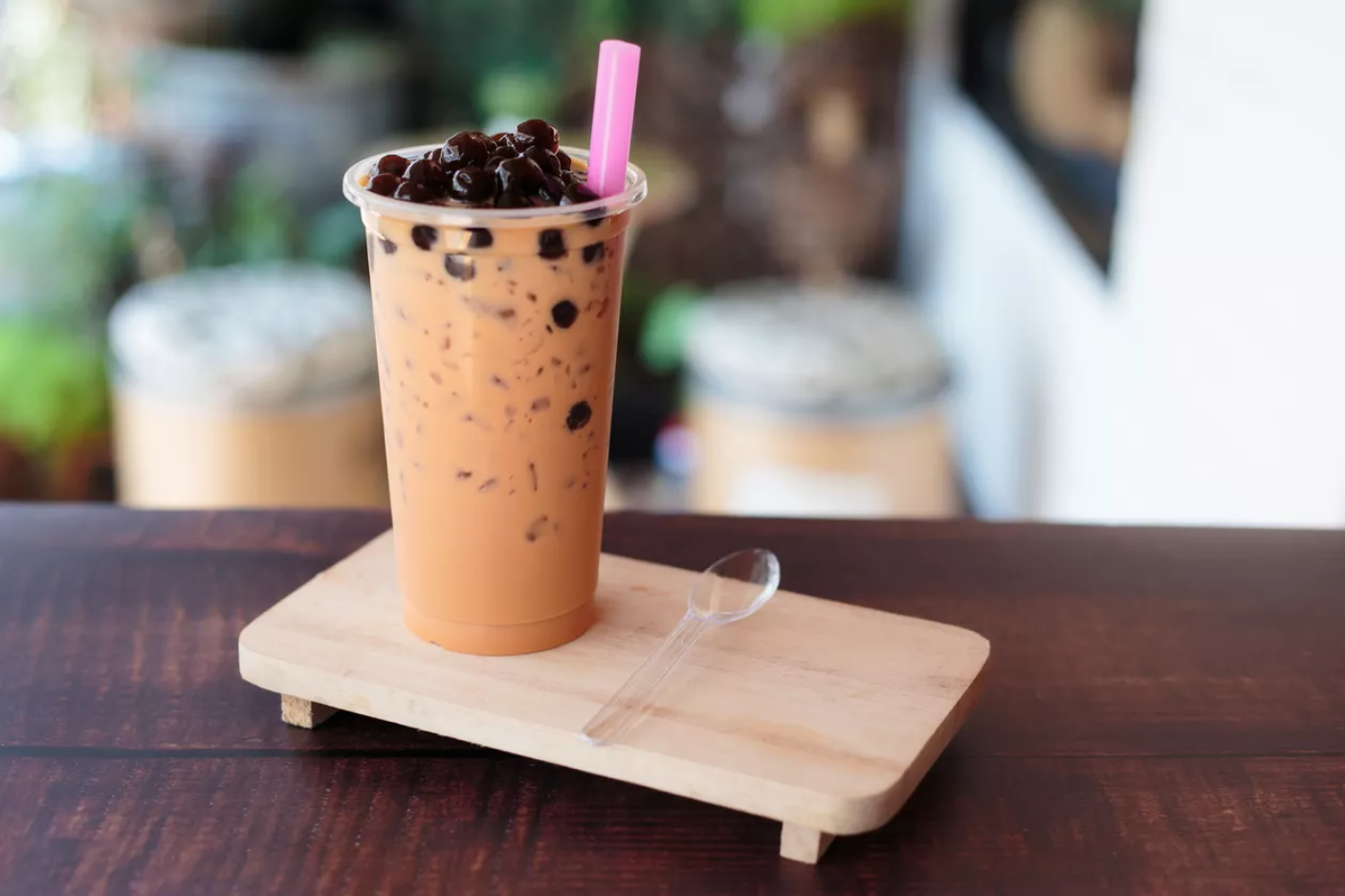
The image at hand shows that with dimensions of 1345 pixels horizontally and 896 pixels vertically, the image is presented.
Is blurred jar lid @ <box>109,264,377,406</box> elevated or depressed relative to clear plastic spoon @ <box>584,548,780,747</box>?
depressed

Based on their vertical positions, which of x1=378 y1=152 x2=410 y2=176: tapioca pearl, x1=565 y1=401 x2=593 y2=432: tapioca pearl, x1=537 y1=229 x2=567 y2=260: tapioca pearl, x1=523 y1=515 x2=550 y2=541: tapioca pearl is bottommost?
x1=523 y1=515 x2=550 y2=541: tapioca pearl

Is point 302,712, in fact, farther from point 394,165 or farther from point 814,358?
point 814,358

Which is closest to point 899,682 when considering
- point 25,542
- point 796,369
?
point 25,542

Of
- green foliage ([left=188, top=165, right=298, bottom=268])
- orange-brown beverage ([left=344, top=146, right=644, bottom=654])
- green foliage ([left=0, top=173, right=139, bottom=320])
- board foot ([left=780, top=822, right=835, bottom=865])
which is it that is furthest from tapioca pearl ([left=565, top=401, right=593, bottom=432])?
green foliage ([left=0, top=173, right=139, bottom=320])

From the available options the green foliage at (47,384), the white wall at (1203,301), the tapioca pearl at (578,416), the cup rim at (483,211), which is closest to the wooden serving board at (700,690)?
the tapioca pearl at (578,416)

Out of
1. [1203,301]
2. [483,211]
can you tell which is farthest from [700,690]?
[1203,301]

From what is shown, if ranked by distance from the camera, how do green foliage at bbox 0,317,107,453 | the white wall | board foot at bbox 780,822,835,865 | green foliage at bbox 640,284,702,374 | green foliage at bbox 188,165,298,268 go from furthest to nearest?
green foliage at bbox 640,284,702,374
green foliage at bbox 188,165,298,268
green foliage at bbox 0,317,107,453
the white wall
board foot at bbox 780,822,835,865

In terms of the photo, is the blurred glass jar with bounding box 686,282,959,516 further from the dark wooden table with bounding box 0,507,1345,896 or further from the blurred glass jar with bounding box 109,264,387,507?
the dark wooden table with bounding box 0,507,1345,896

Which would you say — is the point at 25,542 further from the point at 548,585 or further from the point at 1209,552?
the point at 1209,552
